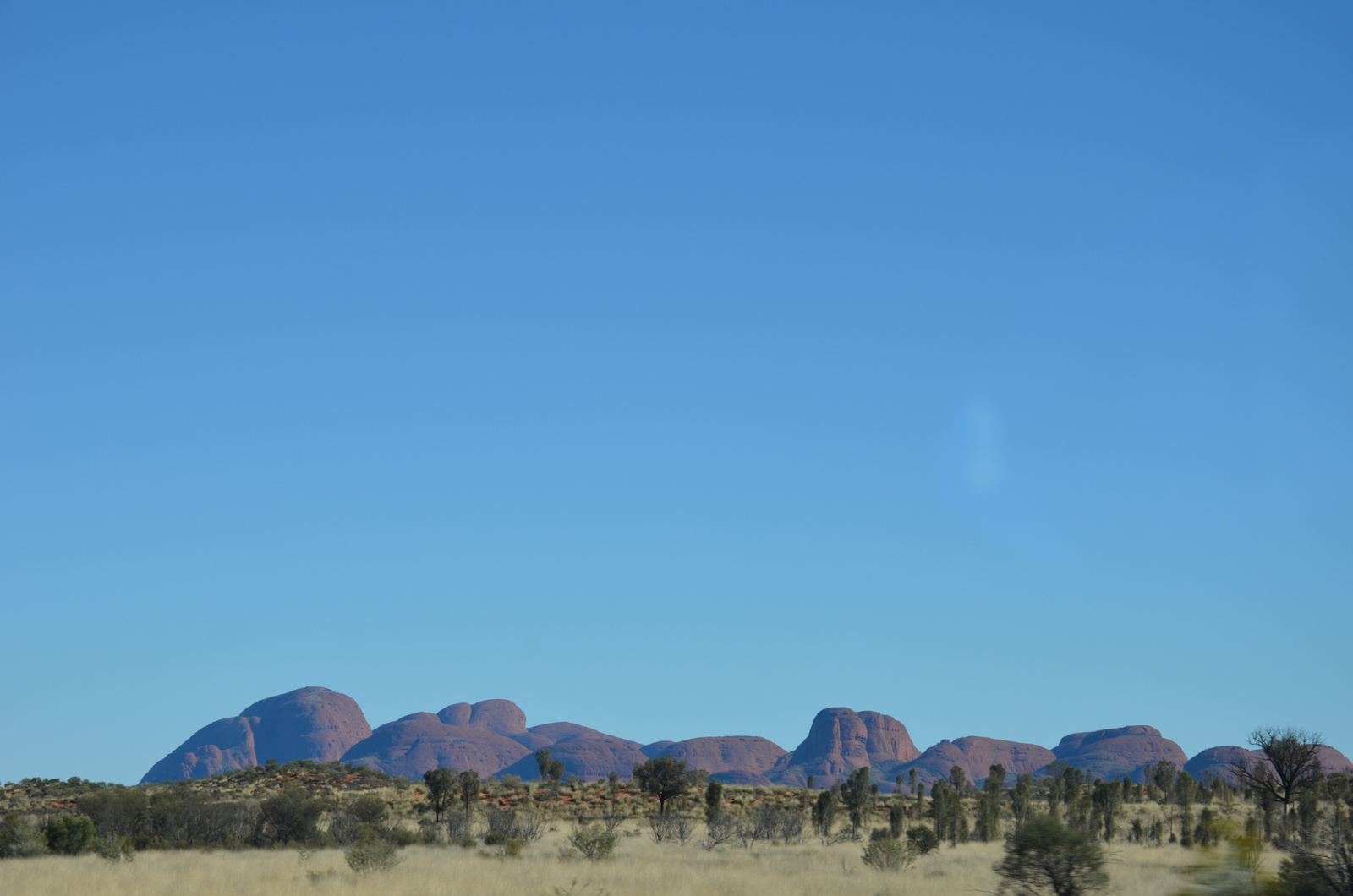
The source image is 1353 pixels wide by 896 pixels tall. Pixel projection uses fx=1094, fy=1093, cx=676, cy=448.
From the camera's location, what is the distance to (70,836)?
35750 mm

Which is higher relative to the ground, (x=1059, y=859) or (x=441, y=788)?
(x=1059, y=859)

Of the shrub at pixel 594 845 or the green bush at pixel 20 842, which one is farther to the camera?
the shrub at pixel 594 845

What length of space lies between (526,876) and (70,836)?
58.8ft

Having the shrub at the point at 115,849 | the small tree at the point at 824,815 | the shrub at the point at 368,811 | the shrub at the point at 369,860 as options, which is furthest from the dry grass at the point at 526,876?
the small tree at the point at 824,815

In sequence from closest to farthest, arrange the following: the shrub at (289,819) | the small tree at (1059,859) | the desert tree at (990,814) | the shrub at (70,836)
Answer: the small tree at (1059,859), the shrub at (70,836), the shrub at (289,819), the desert tree at (990,814)

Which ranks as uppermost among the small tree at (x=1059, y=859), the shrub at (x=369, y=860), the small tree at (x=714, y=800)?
the small tree at (x=1059, y=859)

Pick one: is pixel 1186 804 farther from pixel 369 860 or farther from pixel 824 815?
pixel 369 860

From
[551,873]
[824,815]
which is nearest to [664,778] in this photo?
[824,815]

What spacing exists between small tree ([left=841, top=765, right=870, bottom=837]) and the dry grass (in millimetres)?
18553

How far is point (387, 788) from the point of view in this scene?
7094 cm

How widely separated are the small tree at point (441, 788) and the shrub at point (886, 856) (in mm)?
29346

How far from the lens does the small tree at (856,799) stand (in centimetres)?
5672

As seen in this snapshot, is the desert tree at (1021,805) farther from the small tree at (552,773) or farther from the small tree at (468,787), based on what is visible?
the small tree at (468,787)

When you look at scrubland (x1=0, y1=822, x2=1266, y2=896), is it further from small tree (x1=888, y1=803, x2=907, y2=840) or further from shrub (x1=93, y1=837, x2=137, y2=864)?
small tree (x1=888, y1=803, x2=907, y2=840)
